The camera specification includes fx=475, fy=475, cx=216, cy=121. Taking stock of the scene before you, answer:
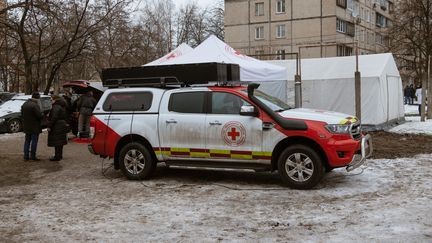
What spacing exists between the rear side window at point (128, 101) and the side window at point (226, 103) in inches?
50.9

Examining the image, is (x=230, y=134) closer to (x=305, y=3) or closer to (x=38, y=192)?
(x=38, y=192)

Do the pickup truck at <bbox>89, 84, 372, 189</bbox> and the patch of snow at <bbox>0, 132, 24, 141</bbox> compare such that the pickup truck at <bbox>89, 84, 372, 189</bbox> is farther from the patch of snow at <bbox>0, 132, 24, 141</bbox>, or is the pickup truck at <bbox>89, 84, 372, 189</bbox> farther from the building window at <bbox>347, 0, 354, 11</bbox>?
the building window at <bbox>347, 0, 354, 11</bbox>

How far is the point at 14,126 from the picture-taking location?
60.7ft

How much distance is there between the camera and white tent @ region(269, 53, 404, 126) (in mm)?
17031

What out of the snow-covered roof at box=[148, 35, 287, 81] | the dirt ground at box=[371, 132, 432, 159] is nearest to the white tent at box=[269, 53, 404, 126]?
the dirt ground at box=[371, 132, 432, 159]

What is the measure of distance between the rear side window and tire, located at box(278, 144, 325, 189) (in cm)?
276

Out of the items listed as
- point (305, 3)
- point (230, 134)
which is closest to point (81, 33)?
point (230, 134)

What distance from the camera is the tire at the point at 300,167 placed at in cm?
759

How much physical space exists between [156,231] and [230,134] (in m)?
2.78

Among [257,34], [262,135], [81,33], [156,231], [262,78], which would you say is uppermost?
[257,34]

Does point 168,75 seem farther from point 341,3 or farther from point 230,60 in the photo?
point 341,3

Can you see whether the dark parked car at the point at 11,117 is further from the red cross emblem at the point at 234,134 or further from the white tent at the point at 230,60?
the red cross emblem at the point at 234,134

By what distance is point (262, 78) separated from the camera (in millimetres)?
14086

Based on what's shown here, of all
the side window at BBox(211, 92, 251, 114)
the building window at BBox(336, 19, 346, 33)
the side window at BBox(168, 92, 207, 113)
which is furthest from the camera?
the building window at BBox(336, 19, 346, 33)
